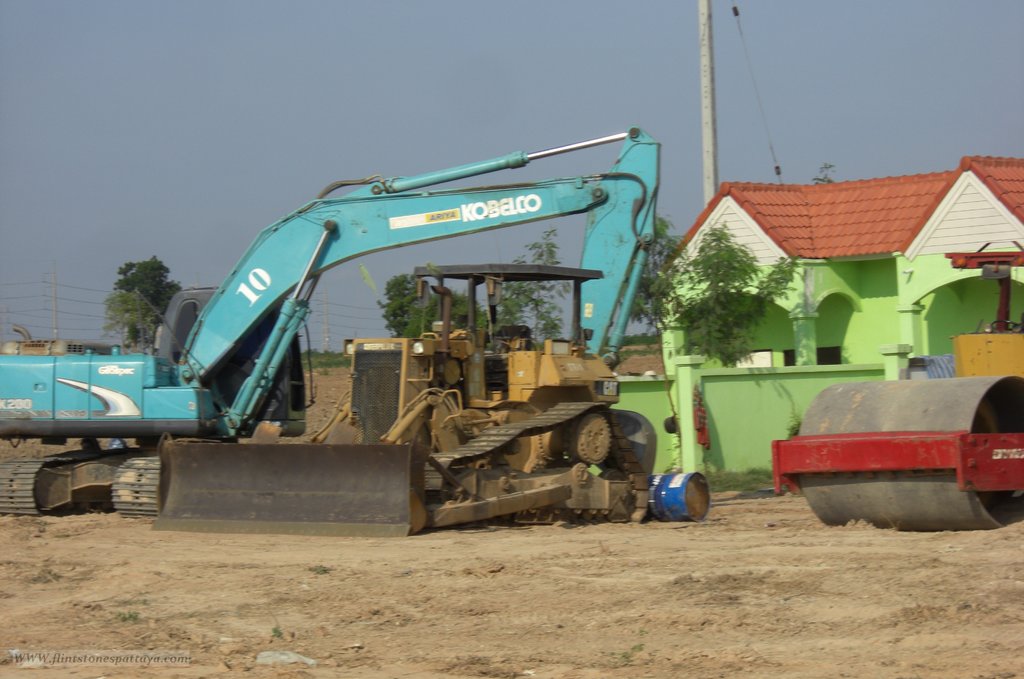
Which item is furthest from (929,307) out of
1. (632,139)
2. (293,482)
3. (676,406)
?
Result: (293,482)

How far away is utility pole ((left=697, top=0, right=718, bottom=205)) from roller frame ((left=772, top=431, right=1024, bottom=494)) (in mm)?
15794

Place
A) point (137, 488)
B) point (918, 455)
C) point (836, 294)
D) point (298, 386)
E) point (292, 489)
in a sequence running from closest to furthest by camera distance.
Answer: point (918, 455) → point (292, 489) → point (137, 488) → point (298, 386) → point (836, 294)

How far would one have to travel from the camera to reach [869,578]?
27.6 ft

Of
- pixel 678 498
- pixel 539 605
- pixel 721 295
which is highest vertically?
pixel 721 295

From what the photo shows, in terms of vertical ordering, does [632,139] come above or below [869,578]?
above

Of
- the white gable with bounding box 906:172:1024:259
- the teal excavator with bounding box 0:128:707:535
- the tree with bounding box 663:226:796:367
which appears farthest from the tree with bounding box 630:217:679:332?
the teal excavator with bounding box 0:128:707:535

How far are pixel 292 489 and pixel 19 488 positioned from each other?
166 inches

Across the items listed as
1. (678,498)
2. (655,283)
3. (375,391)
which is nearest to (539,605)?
(375,391)

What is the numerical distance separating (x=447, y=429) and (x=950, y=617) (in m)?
6.31

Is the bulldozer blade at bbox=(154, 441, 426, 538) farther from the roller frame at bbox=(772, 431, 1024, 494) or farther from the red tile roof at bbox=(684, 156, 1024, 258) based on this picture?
the red tile roof at bbox=(684, 156, 1024, 258)

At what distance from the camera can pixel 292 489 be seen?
1199 centimetres

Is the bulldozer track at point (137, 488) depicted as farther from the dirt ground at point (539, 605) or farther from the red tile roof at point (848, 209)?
the red tile roof at point (848, 209)

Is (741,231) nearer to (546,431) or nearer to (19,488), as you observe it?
(546,431)

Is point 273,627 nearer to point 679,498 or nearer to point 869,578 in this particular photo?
point 869,578
